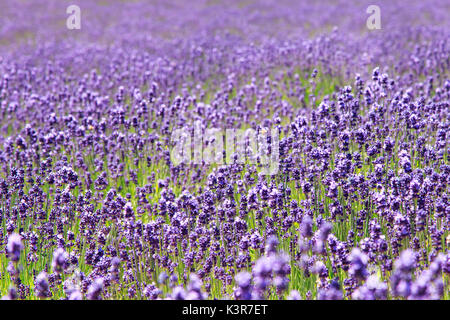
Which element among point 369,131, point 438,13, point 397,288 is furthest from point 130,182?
point 438,13

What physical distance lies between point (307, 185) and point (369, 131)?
50.8 inches

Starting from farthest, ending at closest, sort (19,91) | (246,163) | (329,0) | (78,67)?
(329,0), (78,67), (19,91), (246,163)

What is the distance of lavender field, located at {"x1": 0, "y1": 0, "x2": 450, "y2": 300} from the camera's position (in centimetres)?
346

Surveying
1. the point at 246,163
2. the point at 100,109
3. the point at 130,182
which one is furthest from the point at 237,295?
the point at 100,109

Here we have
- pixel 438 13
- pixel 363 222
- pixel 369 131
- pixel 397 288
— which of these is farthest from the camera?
pixel 438 13

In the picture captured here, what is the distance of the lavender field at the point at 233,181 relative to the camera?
11.4 ft

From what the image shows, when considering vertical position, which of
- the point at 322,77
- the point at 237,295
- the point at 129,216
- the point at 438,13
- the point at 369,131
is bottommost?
the point at 237,295

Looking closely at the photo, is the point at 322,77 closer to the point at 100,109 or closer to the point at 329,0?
the point at 100,109

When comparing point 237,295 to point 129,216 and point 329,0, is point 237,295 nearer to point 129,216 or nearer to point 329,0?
point 129,216

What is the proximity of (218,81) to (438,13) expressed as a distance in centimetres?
1197

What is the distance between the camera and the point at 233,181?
5.17 m

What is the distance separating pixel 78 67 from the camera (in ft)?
36.9

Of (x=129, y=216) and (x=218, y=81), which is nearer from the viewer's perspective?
(x=129, y=216)

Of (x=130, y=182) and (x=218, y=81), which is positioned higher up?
(x=218, y=81)
